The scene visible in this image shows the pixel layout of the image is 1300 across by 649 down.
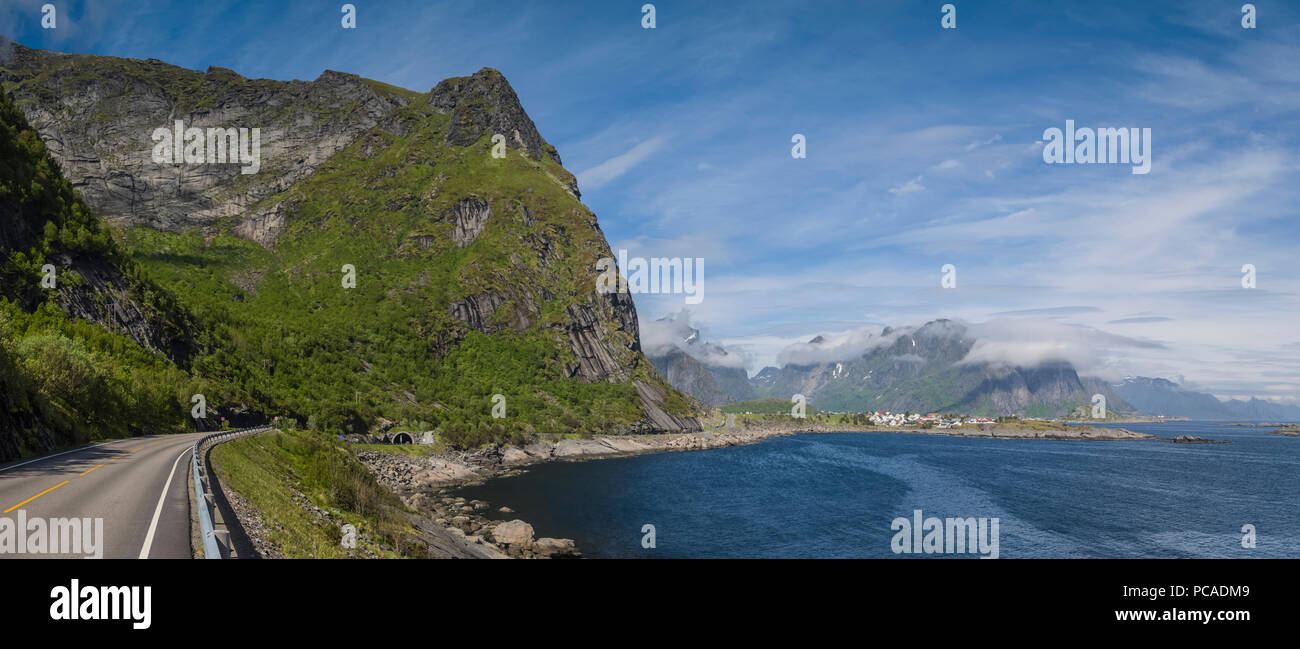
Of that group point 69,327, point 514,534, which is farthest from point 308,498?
point 69,327

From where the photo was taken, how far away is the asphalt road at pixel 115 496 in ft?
47.7

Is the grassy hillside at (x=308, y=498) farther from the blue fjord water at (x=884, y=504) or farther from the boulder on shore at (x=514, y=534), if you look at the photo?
the blue fjord water at (x=884, y=504)

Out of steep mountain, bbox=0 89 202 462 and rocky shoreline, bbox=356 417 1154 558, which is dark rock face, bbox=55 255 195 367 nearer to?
steep mountain, bbox=0 89 202 462

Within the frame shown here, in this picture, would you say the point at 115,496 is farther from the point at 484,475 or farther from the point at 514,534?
the point at 484,475

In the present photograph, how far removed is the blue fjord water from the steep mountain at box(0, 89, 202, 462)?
120 ft

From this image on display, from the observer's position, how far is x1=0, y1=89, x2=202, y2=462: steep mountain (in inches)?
1369

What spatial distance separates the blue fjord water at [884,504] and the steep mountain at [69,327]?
120 ft

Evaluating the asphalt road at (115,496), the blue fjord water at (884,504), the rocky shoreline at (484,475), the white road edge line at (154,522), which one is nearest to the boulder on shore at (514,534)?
the rocky shoreline at (484,475)

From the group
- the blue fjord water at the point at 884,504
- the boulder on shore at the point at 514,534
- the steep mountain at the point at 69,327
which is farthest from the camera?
the blue fjord water at the point at 884,504

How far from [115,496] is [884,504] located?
78.0 metres

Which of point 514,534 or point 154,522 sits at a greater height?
point 154,522

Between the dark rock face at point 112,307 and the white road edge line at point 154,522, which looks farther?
the dark rock face at point 112,307

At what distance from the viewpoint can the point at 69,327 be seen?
5641cm

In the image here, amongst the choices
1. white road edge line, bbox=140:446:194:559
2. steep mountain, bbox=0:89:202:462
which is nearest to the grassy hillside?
white road edge line, bbox=140:446:194:559
